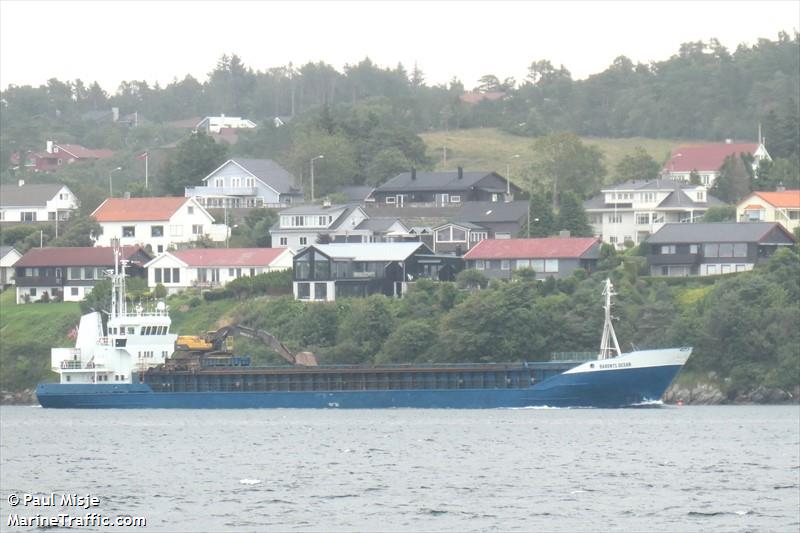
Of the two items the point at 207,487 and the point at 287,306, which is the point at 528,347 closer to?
the point at 287,306

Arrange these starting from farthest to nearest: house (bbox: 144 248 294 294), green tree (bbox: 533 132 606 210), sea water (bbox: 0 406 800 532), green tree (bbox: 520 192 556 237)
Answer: green tree (bbox: 533 132 606 210)
green tree (bbox: 520 192 556 237)
house (bbox: 144 248 294 294)
sea water (bbox: 0 406 800 532)

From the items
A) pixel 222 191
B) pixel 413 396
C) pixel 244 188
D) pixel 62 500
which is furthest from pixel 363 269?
pixel 62 500

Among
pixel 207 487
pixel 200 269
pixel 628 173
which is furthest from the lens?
pixel 628 173

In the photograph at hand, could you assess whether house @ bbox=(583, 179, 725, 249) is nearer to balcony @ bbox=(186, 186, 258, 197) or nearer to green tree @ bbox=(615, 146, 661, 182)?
green tree @ bbox=(615, 146, 661, 182)

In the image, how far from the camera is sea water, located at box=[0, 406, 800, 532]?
45000 mm

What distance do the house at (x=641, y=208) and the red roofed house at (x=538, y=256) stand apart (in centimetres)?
1258

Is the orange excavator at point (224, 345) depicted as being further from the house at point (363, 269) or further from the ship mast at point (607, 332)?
the ship mast at point (607, 332)

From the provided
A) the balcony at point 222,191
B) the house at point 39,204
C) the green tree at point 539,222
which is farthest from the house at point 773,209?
the house at point 39,204

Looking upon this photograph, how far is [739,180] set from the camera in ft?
429

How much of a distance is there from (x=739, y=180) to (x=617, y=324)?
40806 mm

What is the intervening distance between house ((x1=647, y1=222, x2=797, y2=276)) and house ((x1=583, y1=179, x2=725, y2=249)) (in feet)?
48.6

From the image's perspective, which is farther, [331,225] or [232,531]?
[331,225]

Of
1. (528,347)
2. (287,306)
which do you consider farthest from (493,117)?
(528,347)

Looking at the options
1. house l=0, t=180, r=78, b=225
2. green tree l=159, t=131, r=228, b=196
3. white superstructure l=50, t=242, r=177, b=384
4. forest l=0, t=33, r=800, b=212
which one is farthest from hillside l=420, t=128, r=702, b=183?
white superstructure l=50, t=242, r=177, b=384
